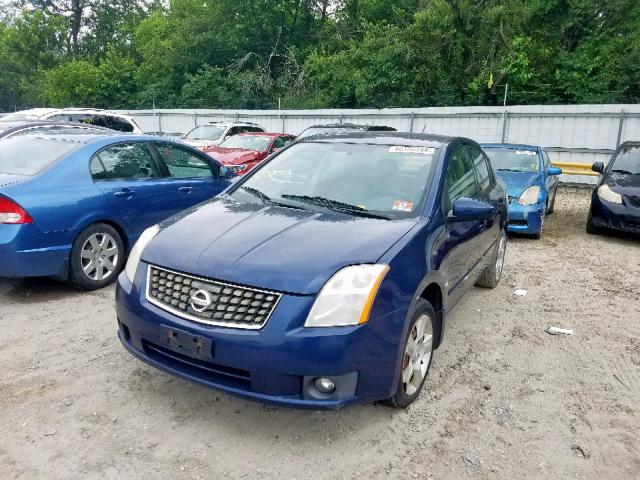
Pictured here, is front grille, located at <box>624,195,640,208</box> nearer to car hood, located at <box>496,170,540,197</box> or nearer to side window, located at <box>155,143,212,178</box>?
car hood, located at <box>496,170,540,197</box>

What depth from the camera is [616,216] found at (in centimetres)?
779

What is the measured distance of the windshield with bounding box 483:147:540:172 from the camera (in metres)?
8.90

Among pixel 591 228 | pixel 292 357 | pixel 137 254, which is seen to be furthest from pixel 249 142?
pixel 292 357

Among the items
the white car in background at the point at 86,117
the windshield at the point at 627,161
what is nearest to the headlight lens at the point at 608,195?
the windshield at the point at 627,161

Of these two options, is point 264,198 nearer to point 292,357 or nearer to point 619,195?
point 292,357

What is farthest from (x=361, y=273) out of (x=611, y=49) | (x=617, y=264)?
(x=611, y=49)

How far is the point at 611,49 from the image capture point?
18.7 meters

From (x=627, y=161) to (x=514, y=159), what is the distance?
1748 millimetres

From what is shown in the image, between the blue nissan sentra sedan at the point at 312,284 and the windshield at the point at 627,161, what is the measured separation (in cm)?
608

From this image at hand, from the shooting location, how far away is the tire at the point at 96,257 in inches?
189

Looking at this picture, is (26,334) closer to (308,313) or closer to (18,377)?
(18,377)

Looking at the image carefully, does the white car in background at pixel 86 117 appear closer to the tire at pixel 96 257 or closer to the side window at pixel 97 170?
the side window at pixel 97 170

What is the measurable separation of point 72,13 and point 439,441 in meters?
47.3

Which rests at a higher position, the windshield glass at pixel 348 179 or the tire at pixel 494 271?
the windshield glass at pixel 348 179
